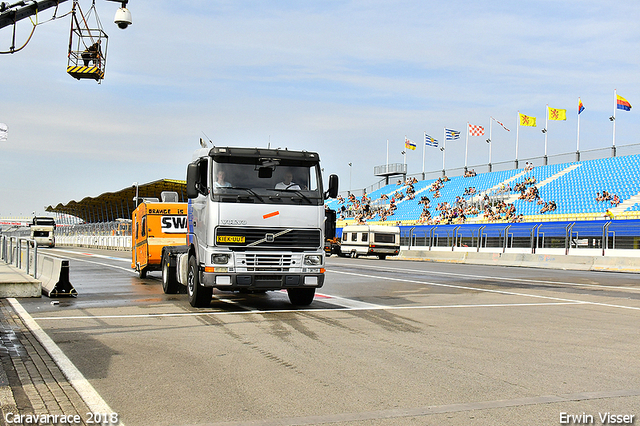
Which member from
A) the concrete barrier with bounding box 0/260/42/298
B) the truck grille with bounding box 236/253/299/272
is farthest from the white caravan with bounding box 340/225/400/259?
the truck grille with bounding box 236/253/299/272

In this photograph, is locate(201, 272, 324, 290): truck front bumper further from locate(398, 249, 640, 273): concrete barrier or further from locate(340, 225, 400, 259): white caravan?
locate(340, 225, 400, 259): white caravan

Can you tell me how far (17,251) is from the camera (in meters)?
19.2

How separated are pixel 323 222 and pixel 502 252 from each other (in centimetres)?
2735

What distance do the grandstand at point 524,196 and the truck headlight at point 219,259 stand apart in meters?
32.4

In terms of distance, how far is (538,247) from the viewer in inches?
1375

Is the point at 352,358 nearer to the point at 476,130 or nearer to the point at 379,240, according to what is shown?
the point at 379,240

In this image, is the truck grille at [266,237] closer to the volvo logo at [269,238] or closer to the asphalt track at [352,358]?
the volvo logo at [269,238]

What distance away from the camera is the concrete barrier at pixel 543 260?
30000 millimetres

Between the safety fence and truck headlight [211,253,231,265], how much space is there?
2494 centimetres

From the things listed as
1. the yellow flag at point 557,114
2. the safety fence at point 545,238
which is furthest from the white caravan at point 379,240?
the yellow flag at point 557,114

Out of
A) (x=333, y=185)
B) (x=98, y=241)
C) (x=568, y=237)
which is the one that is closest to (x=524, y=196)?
(x=568, y=237)

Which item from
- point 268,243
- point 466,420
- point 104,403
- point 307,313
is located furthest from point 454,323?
point 104,403

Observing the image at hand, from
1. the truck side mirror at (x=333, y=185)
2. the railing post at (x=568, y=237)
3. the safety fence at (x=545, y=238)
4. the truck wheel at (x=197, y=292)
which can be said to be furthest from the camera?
the railing post at (x=568, y=237)

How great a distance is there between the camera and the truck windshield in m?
11.6
